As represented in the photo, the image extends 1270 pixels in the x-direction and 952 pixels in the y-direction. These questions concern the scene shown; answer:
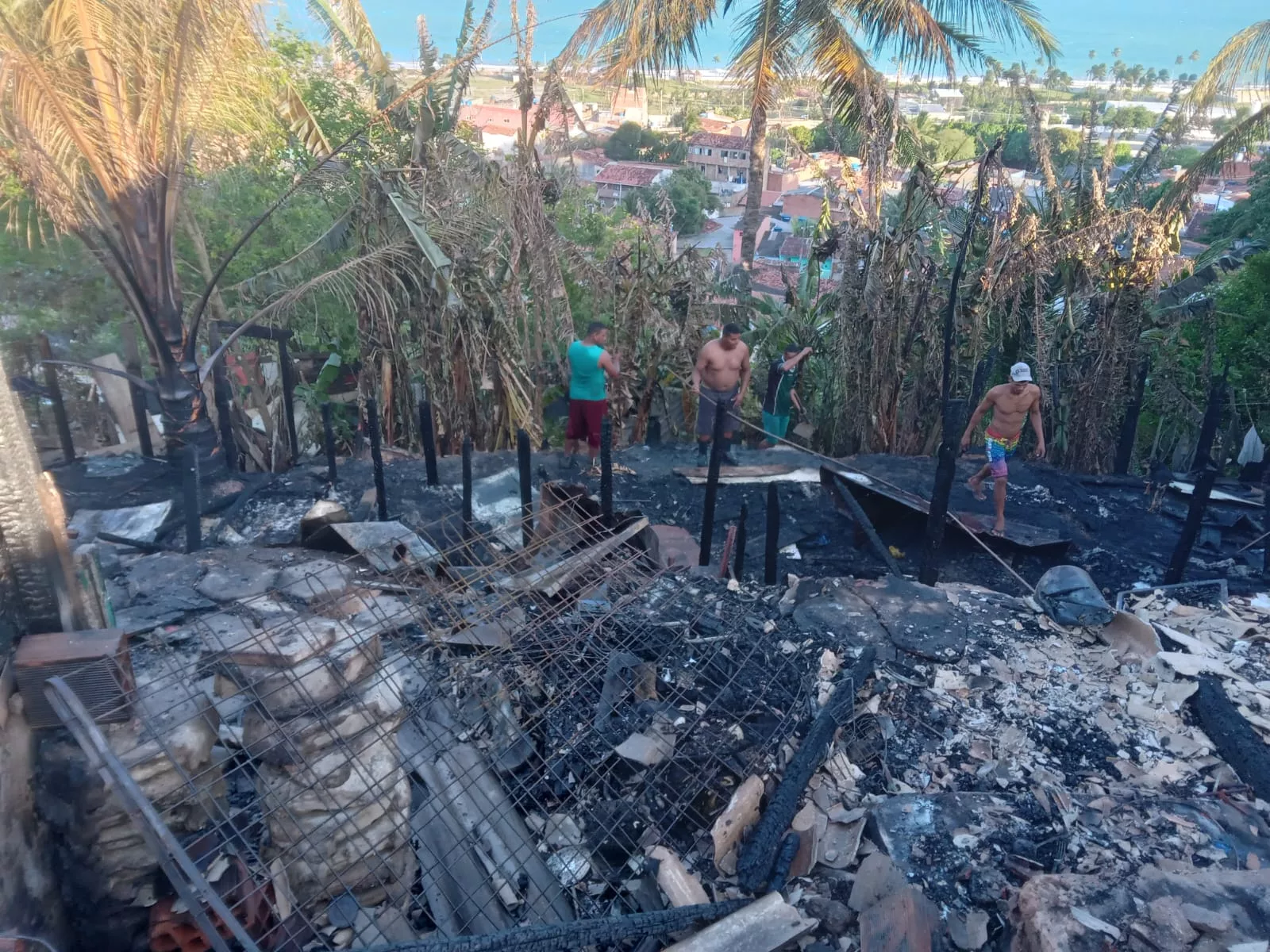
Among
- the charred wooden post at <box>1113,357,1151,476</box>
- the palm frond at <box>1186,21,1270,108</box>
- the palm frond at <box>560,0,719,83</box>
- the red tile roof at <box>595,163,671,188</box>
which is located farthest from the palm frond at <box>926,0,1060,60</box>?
the red tile roof at <box>595,163,671,188</box>

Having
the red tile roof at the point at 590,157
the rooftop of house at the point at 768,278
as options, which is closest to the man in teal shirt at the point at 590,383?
the rooftop of house at the point at 768,278

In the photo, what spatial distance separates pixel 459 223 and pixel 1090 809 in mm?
6799

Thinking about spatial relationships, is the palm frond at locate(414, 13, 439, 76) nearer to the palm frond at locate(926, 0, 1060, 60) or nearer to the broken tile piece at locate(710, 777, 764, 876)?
the palm frond at locate(926, 0, 1060, 60)

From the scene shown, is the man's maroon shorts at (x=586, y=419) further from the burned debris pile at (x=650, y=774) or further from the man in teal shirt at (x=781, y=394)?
the burned debris pile at (x=650, y=774)

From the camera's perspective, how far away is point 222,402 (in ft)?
25.2

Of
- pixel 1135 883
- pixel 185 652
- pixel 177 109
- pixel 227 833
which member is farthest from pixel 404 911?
pixel 177 109

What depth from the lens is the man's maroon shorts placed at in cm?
767

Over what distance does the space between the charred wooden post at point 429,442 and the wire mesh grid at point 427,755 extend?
A: 280cm

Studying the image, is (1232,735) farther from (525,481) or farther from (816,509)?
(525,481)

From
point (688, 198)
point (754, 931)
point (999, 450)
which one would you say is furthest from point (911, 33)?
point (754, 931)

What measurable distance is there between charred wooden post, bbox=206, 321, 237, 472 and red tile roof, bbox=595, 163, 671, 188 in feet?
68.2

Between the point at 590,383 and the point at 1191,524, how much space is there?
195 inches

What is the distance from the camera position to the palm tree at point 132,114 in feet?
17.7

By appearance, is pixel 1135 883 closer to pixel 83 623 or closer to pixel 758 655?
pixel 758 655
